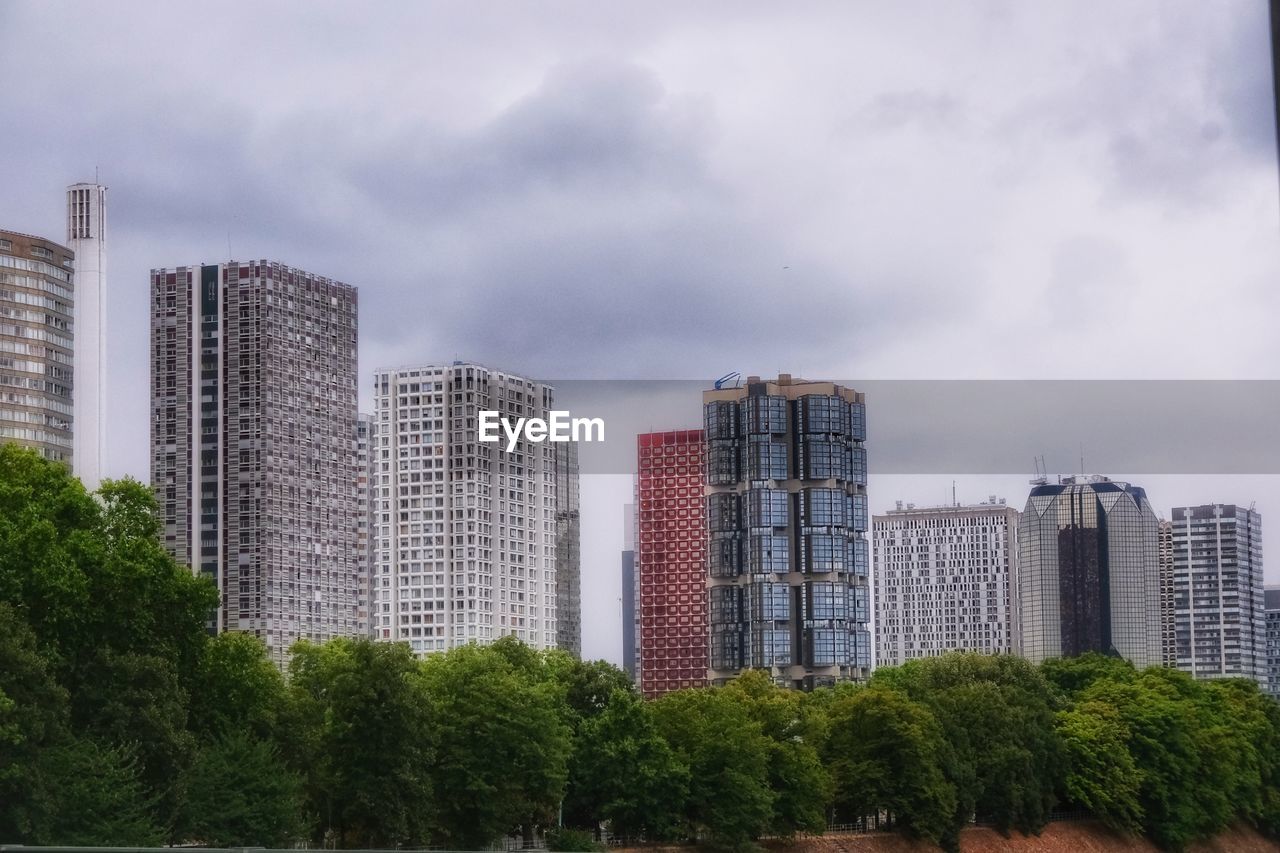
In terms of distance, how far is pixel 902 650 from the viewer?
161 feet

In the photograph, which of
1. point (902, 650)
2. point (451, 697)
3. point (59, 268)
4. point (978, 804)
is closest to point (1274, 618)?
point (902, 650)

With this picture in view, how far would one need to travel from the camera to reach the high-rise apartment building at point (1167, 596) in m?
41.8

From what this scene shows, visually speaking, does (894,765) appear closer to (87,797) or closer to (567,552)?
(87,797)

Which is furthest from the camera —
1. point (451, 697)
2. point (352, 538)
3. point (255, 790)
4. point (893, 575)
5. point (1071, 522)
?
point (893, 575)

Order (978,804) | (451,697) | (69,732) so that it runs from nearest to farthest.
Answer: (69,732)
(451,697)
(978,804)

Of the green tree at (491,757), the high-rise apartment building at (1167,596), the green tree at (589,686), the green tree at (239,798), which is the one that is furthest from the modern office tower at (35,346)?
the high-rise apartment building at (1167,596)

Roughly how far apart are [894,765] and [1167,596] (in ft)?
79.9

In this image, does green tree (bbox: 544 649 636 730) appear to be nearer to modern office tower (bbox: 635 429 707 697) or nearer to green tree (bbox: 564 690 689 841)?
green tree (bbox: 564 690 689 841)

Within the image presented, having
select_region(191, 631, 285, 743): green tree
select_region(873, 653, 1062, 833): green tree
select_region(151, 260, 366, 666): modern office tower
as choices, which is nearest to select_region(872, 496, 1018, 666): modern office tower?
select_region(151, 260, 366, 666): modern office tower

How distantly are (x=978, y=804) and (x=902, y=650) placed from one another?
93.7 feet

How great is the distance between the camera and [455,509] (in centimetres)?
3158

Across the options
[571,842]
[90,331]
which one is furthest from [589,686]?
[90,331]

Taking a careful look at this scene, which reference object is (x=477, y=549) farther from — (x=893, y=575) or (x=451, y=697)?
(x=893, y=575)

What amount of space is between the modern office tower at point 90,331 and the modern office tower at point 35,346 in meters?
0.23
